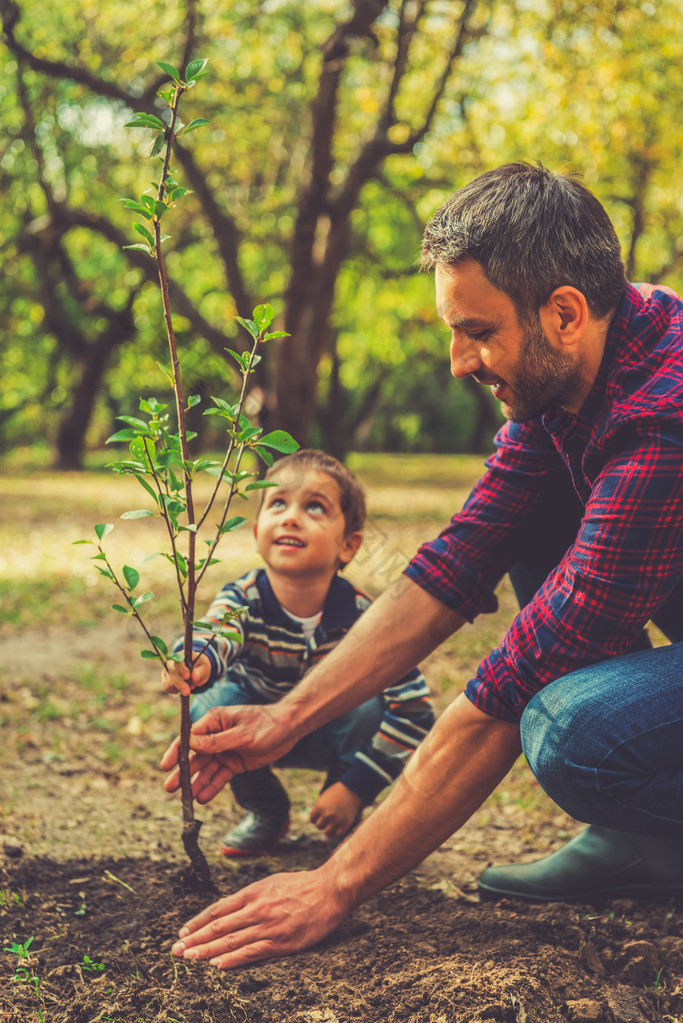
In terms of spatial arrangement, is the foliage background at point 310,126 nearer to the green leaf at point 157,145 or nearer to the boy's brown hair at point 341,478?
the boy's brown hair at point 341,478

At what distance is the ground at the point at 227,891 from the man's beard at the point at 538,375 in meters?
1.22

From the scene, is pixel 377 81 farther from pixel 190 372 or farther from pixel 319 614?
pixel 319 614

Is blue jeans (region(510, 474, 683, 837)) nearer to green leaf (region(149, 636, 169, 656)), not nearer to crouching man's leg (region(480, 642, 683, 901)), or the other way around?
crouching man's leg (region(480, 642, 683, 901))

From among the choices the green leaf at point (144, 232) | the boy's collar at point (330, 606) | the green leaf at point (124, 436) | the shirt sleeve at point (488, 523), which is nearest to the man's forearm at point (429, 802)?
the shirt sleeve at point (488, 523)

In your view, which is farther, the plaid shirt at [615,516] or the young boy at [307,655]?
the young boy at [307,655]

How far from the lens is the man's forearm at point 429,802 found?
78.5 inches

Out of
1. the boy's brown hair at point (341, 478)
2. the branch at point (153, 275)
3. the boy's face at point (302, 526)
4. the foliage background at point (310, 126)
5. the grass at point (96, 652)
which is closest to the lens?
the boy's face at point (302, 526)

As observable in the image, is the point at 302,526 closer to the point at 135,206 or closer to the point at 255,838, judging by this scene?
the point at 255,838

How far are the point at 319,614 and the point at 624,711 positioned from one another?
1.15 m

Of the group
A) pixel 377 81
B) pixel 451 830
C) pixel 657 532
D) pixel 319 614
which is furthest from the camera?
pixel 377 81

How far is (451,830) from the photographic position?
2.03 metres

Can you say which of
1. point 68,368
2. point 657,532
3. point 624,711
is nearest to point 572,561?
point 657,532

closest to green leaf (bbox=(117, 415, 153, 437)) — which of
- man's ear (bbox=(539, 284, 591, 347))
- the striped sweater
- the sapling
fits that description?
the sapling

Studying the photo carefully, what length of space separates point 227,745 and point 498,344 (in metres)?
1.16
